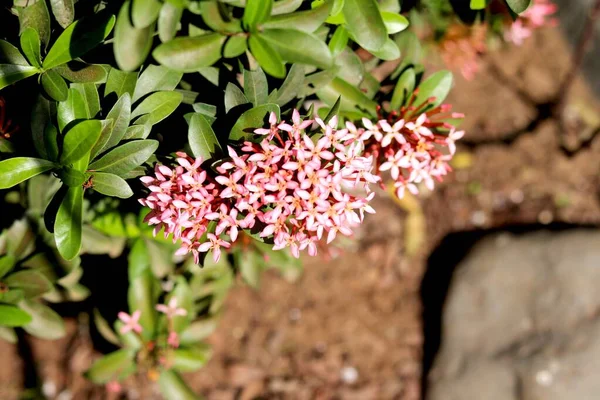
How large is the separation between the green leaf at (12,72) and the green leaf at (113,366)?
3.54 feet

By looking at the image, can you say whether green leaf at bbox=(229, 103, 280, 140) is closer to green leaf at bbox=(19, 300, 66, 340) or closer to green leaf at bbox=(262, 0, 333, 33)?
green leaf at bbox=(262, 0, 333, 33)

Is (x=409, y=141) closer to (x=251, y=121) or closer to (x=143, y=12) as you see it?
(x=251, y=121)

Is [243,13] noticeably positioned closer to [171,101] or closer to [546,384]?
[171,101]

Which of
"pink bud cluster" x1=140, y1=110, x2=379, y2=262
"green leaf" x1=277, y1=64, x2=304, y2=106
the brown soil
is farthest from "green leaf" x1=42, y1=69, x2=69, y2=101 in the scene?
the brown soil

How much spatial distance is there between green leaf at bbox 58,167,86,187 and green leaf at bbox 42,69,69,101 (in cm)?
14

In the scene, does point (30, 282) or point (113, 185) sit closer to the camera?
point (113, 185)

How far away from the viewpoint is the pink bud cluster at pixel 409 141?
136 centimetres

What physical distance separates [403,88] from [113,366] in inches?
51.4

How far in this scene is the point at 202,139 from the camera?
120 cm

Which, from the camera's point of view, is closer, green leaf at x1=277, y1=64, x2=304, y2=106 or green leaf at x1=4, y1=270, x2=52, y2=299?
green leaf at x1=277, y1=64, x2=304, y2=106

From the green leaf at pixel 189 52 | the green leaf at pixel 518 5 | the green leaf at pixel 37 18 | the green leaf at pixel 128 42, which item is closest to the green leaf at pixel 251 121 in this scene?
the green leaf at pixel 189 52

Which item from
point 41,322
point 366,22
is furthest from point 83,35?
point 41,322

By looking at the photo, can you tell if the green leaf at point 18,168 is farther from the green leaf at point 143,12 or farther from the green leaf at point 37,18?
the green leaf at point 143,12

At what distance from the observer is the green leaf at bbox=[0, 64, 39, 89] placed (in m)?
1.19
